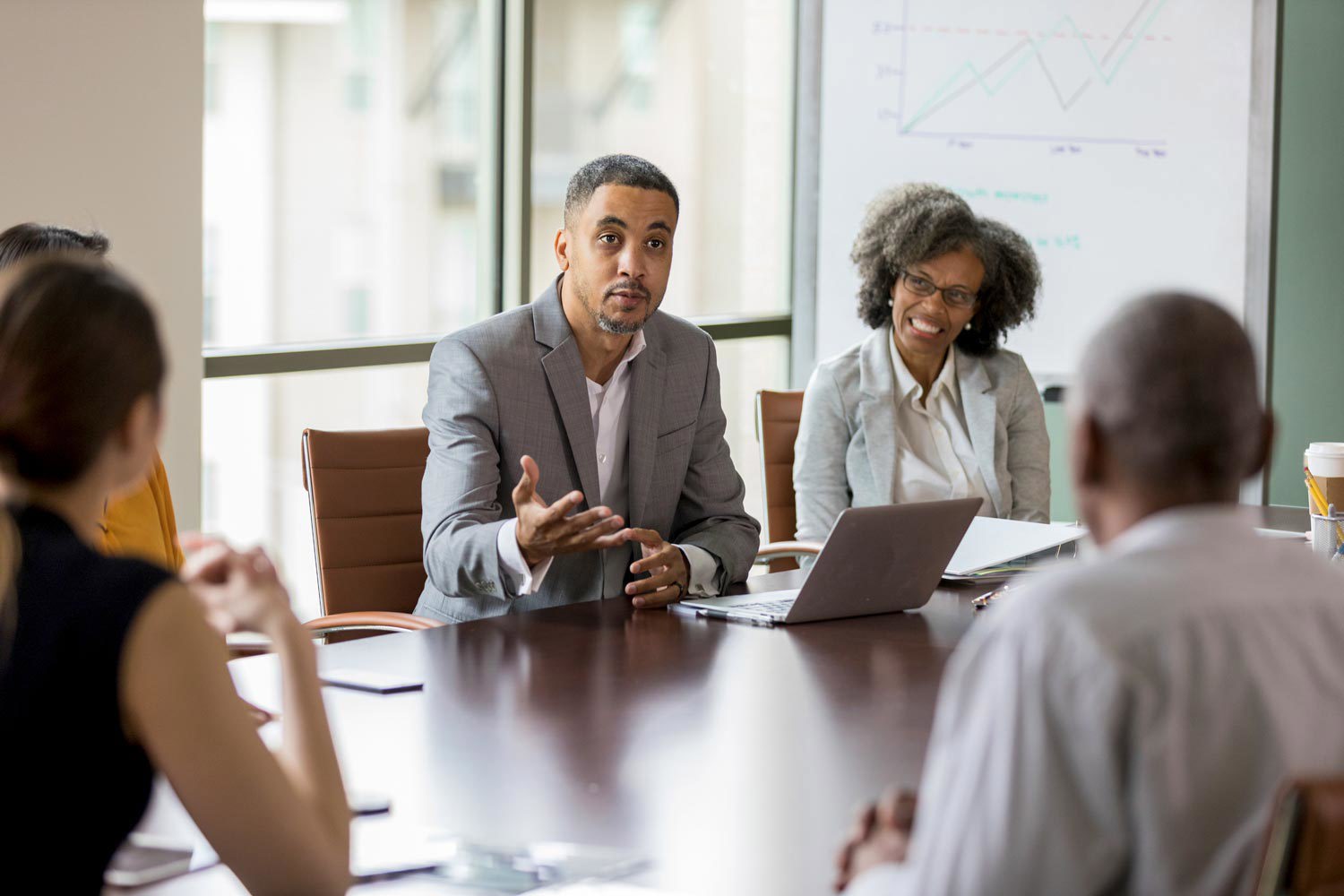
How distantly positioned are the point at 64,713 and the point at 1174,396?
0.79m

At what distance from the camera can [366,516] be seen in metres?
2.98

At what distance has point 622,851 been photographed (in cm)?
134

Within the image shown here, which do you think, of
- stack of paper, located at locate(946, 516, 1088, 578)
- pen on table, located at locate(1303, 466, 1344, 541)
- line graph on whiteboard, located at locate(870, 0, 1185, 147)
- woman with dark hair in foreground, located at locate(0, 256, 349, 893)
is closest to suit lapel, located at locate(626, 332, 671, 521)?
stack of paper, located at locate(946, 516, 1088, 578)

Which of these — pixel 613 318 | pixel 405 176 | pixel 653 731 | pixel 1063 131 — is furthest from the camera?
pixel 1063 131

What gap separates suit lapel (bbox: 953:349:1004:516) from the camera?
12.0 feet

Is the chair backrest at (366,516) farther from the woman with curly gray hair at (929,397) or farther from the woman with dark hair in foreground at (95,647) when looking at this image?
the woman with dark hair in foreground at (95,647)

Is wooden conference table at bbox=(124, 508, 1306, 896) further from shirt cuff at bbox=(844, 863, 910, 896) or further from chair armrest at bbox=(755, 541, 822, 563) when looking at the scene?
chair armrest at bbox=(755, 541, 822, 563)

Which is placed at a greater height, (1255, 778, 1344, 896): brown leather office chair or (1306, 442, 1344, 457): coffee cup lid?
(1306, 442, 1344, 457): coffee cup lid

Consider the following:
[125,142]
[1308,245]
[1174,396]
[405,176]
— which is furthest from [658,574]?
[1308,245]

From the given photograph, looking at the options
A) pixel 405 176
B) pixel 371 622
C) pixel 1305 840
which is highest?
pixel 405 176

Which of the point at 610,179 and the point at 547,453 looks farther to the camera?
the point at 610,179

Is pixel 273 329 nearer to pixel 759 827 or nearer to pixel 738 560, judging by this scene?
pixel 738 560

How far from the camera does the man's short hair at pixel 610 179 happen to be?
2955 millimetres

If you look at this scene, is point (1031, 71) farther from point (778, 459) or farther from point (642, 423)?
point (642, 423)
